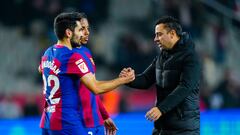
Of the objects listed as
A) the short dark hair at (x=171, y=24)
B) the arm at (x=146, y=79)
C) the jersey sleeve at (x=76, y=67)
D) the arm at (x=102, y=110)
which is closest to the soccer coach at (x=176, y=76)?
the short dark hair at (x=171, y=24)

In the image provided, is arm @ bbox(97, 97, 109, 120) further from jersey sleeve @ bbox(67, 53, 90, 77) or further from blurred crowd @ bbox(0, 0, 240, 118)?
blurred crowd @ bbox(0, 0, 240, 118)

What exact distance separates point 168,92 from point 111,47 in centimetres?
701

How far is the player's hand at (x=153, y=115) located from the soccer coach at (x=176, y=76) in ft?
0.31

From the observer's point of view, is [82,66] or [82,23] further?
[82,23]

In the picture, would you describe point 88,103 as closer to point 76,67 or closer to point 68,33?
point 76,67

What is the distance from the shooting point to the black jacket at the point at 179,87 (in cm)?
541

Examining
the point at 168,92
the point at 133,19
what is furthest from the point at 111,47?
the point at 168,92

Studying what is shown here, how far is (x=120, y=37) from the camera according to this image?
1273 cm

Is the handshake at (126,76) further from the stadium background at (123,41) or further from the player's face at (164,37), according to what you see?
the stadium background at (123,41)

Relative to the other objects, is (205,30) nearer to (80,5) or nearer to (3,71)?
(80,5)

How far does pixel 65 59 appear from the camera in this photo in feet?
17.2

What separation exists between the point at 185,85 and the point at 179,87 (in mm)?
51

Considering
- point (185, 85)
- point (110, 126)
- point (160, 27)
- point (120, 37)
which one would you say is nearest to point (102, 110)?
point (110, 126)

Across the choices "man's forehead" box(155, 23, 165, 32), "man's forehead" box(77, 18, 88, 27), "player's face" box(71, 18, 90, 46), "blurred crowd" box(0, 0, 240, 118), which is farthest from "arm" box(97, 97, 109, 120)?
"blurred crowd" box(0, 0, 240, 118)
